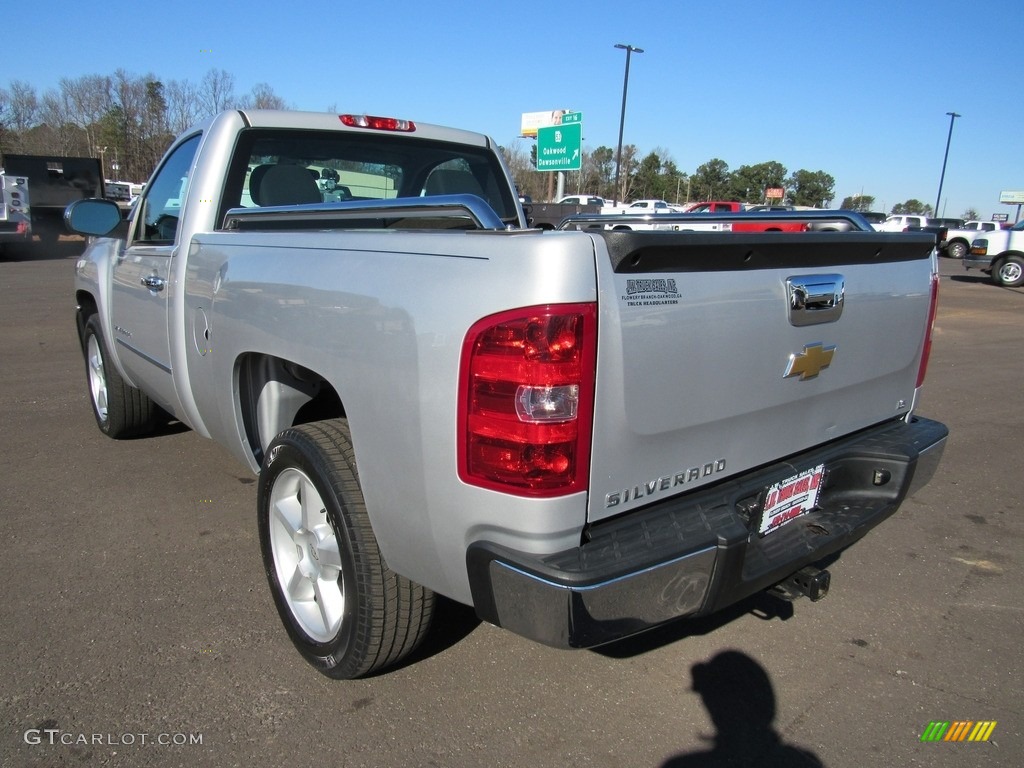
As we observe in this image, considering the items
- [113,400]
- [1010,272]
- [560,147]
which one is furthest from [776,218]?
[560,147]

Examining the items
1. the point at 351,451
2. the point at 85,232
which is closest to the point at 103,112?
the point at 85,232

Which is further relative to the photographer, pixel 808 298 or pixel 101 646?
pixel 101 646

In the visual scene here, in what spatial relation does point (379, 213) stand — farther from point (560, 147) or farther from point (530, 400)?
point (560, 147)

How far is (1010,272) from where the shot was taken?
2081 centimetres

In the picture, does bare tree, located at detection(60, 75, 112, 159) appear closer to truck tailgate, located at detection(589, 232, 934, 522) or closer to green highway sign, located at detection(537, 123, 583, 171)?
green highway sign, located at detection(537, 123, 583, 171)

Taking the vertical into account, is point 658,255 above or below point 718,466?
above

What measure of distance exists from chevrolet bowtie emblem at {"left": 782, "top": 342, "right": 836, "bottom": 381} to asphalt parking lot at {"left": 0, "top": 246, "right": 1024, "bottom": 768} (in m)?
1.11

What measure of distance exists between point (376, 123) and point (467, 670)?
2718 mm

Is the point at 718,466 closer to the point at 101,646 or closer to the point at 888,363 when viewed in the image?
the point at 888,363

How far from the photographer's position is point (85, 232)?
4.20 meters

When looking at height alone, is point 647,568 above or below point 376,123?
below

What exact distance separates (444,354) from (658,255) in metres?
0.60

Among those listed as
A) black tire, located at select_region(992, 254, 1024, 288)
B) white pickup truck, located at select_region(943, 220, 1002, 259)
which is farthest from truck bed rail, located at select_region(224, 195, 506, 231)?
white pickup truck, located at select_region(943, 220, 1002, 259)

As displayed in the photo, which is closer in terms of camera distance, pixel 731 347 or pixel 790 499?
pixel 731 347
